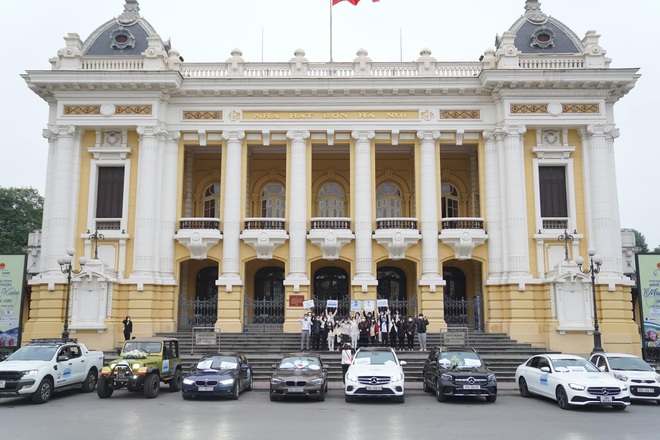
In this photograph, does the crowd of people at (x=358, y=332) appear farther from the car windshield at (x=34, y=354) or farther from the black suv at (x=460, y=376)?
the car windshield at (x=34, y=354)

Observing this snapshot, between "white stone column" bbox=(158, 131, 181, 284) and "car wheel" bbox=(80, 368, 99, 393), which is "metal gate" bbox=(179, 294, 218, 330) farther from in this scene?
"car wheel" bbox=(80, 368, 99, 393)

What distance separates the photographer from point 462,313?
3030 cm

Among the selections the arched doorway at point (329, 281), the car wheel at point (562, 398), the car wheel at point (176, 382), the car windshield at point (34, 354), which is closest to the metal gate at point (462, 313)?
the arched doorway at point (329, 281)

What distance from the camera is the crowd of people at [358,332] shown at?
81.0 ft

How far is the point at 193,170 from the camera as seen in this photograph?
112ft

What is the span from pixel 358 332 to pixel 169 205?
1178cm

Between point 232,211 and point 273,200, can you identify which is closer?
point 232,211

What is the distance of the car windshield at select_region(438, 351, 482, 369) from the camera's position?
17453 mm

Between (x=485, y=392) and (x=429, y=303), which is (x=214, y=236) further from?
(x=485, y=392)

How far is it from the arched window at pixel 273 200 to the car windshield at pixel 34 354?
17.5 m

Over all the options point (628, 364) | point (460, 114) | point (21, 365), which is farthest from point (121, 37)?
point (628, 364)

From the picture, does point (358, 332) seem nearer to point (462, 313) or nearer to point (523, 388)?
point (462, 313)

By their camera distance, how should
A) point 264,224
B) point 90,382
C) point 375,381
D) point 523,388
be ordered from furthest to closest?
point 264,224 → point 90,382 → point 523,388 → point 375,381

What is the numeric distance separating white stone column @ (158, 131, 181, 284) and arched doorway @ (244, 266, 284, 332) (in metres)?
4.29
